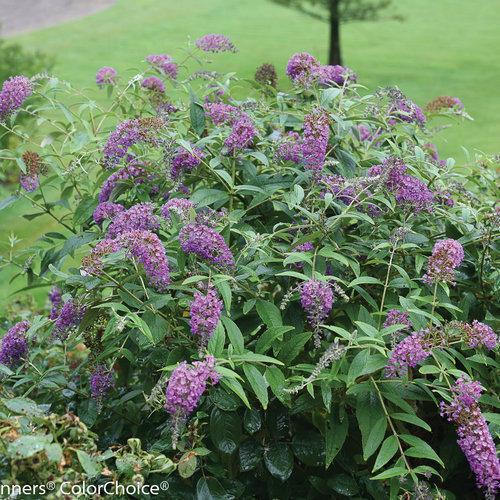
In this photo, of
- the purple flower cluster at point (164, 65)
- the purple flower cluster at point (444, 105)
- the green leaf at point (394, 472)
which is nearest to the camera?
the green leaf at point (394, 472)

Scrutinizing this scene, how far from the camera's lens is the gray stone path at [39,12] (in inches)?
673

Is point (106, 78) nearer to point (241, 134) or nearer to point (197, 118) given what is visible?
point (197, 118)

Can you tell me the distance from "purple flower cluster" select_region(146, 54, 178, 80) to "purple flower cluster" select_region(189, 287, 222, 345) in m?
1.57

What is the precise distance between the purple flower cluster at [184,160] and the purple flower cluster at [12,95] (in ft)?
1.91

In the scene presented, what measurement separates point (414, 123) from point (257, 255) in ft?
3.10

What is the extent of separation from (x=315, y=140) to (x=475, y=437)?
3.04 ft

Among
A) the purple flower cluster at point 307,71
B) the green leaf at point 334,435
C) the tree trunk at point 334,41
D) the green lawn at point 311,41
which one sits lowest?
the green lawn at point 311,41

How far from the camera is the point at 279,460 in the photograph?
2.40 m

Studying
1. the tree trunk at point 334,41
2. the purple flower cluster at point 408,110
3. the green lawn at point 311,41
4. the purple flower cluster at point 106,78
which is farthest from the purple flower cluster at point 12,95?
the tree trunk at point 334,41

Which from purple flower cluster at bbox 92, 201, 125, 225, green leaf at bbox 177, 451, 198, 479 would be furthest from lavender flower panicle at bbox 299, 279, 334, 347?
purple flower cluster at bbox 92, 201, 125, 225

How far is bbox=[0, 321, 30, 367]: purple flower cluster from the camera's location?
8.54 feet

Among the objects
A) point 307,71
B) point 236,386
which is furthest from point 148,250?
point 307,71

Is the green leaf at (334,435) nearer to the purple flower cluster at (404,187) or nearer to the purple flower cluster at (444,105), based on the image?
the purple flower cluster at (404,187)

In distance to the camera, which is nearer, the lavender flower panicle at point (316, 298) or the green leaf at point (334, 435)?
the lavender flower panicle at point (316, 298)
